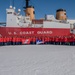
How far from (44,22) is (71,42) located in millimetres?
7869

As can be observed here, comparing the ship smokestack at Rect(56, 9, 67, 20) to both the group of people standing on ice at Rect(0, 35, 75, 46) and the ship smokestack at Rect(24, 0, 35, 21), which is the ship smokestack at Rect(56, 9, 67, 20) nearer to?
the ship smokestack at Rect(24, 0, 35, 21)

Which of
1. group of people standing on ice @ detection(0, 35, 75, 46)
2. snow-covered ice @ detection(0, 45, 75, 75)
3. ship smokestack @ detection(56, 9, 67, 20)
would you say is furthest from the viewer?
ship smokestack @ detection(56, 9, 67, 20)

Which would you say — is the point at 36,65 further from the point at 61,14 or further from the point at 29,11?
the point at 61,14

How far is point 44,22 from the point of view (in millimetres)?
32438

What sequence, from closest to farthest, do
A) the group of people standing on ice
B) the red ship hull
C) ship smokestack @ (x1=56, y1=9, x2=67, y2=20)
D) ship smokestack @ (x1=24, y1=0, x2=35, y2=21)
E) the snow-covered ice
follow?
the snow-covered ice
the group of people standing on ice
the red ship hull
ship smokestack @ (x1=56, y1=9, x2=67, y2=20)
ship smokestack @ (x1=24, y1=0, x2=35, y2=21)

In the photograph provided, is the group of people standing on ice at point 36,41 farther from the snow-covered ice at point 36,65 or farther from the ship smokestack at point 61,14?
the snow-covered ice at point 36,65

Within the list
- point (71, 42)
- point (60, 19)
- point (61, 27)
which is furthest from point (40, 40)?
point (60, 19)

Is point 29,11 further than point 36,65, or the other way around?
point 29,11

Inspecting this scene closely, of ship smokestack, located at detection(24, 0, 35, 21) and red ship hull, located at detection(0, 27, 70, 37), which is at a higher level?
ship smokestack, located at detection(24, 0, 35, 21)

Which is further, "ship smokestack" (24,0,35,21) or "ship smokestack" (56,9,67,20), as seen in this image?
"ship smokestack" (24,0,35,21)

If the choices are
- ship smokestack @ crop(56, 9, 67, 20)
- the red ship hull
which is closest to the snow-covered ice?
the red ship hull

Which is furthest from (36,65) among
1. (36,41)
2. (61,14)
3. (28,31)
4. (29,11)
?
(61,14)

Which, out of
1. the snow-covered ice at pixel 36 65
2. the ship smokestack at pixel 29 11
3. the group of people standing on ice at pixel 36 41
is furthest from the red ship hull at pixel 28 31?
the snow-covered ice at pixel 36 65

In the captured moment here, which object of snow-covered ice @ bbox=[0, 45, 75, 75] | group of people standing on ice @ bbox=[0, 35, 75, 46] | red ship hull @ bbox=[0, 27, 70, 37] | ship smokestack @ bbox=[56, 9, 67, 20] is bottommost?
snow-covered ice @ bbox=[0, 45, 75, 75]
